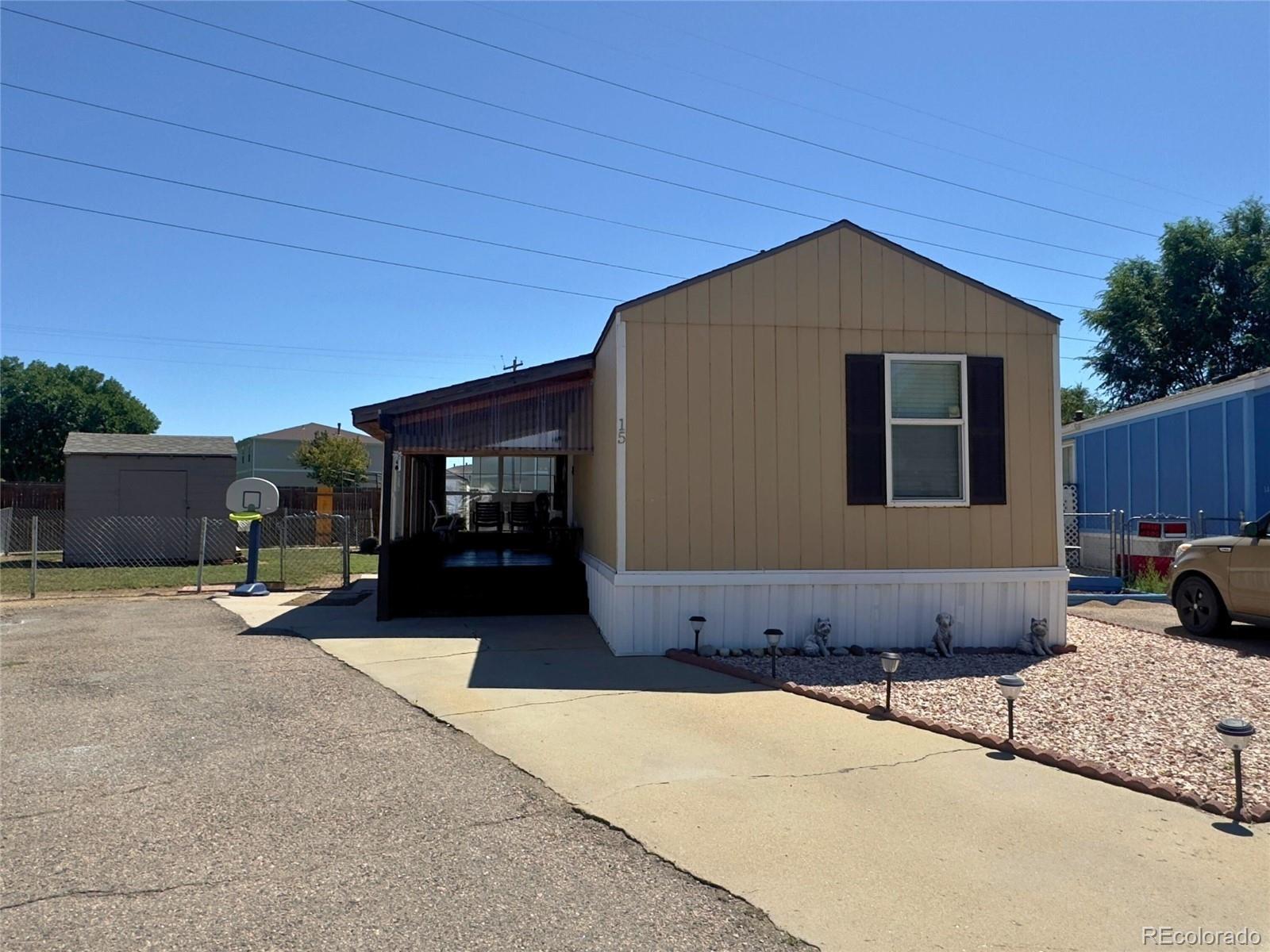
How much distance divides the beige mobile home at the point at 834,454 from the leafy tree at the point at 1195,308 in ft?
73.4

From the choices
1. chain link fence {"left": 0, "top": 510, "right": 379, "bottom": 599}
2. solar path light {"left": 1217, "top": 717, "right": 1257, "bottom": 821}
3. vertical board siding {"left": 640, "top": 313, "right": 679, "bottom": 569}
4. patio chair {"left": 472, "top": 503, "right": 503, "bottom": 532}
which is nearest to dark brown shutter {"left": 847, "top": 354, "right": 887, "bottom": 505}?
vertical board siding {"left": 640, "top": 313, "right": 679, "bottom": 569}

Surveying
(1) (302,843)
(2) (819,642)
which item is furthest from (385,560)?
(1) (302,843)

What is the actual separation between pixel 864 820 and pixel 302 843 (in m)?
2.40

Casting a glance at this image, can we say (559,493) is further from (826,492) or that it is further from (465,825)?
(465,825)

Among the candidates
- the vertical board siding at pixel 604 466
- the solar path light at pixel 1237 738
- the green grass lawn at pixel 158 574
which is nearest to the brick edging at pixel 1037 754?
the solar path light at pixel 1237 738

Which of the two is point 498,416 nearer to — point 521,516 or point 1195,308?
point 521,516

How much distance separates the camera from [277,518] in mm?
22797

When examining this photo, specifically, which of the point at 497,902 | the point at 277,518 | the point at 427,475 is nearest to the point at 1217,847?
the point at 497,902

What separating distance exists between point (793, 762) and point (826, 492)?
138 inches

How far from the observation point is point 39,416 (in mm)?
38156

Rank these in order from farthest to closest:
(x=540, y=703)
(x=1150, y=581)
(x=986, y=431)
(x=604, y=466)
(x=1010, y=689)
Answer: (x=1150, y=581)
(x=604, y=466)
(x=986, y=431)
(x=540, y=703)
(x=1010, y=689)

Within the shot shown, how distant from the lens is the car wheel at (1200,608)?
27.2 feet

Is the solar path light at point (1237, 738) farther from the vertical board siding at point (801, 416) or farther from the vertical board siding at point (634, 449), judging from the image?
the vertical board siding at point (634, 449)

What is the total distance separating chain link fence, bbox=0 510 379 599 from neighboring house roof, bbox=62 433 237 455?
58.2 inches
